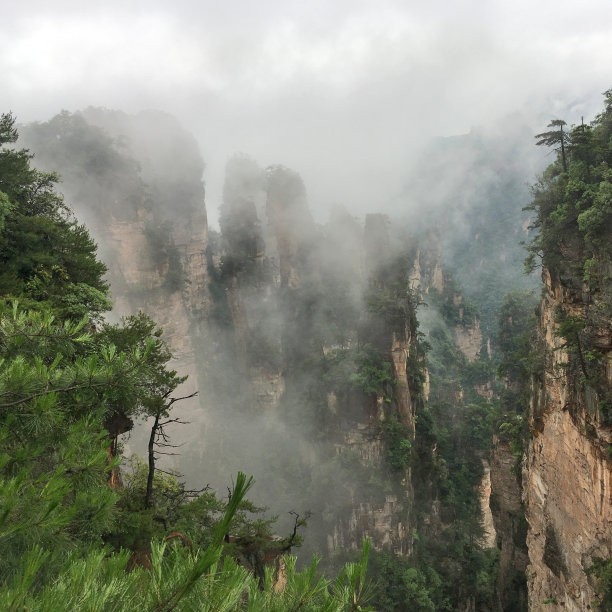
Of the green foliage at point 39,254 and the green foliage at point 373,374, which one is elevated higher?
the green foliage at point 373,374

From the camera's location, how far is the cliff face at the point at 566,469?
25.1 feet

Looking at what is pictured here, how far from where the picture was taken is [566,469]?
30.0ft

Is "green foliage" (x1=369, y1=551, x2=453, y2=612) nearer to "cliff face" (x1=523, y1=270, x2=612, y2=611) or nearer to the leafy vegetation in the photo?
"cliff face" (x1=523, y1=270, x2=612, y2=611)

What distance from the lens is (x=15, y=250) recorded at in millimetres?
7352

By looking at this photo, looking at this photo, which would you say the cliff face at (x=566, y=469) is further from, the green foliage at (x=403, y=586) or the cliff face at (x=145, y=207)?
the cliff face at (x=145, y=207)

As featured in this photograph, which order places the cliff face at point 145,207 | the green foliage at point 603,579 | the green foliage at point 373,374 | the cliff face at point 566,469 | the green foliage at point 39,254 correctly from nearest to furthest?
the green foliage at point 39,254
the green foliage at point 603,579
the cliff face at point 566,469
the green foliage at point 373,374
the cliff face at point 145,207

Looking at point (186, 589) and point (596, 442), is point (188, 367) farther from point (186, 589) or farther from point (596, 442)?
point (186, 589)

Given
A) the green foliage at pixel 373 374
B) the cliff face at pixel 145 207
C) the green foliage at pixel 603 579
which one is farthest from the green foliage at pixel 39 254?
the green foliage at pixel 373 374

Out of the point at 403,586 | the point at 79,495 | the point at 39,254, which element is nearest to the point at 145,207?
the point at 39,254

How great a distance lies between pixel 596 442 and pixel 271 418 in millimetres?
19554

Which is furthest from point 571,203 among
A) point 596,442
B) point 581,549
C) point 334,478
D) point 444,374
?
point 444,374

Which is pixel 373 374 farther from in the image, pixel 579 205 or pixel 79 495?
pixel 79 495

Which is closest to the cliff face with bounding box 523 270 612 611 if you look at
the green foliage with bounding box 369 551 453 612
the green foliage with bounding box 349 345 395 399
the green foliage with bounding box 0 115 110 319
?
the green foliage with bounding box 369 551 453 612

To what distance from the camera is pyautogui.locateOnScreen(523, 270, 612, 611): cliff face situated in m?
7.64
